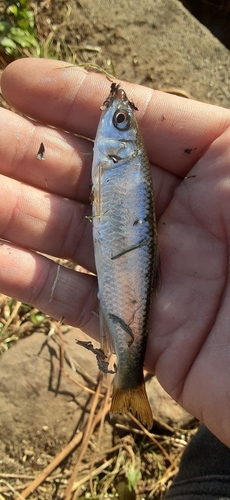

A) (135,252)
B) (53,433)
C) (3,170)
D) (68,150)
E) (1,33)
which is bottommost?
(53,433)

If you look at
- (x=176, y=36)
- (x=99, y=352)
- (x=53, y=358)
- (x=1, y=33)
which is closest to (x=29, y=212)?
(x=99, y=352)

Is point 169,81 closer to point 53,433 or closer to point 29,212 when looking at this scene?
point 29,212

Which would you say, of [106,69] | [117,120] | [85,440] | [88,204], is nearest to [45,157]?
[88,204]

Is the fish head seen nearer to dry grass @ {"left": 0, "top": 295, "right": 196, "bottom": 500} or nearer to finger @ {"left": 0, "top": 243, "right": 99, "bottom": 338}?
finger @ {"left": 0, "top": 243, "right": 99, "bottom": 338}

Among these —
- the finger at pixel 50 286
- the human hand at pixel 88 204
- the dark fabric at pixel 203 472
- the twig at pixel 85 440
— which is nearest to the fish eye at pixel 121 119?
the human hand at pixel 88 204

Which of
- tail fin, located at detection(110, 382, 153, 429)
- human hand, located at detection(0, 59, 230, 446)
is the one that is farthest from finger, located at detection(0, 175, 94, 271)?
tail fin, located at detection(110, 382, 153, 429)
